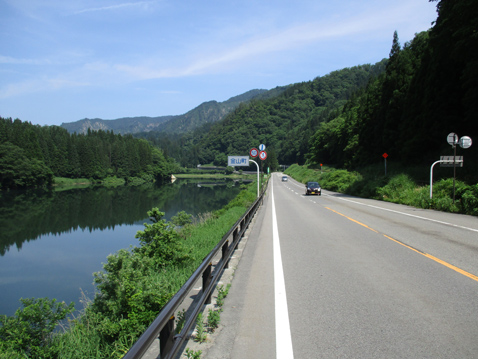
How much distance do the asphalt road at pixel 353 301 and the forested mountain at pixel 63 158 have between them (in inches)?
3239

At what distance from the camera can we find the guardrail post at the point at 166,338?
10.5 feet

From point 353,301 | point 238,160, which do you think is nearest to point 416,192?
point 238,160

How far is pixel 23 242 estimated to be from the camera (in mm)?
28094

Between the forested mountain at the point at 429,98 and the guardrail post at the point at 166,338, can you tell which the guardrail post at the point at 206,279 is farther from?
the forested mountain at the point at 429,98

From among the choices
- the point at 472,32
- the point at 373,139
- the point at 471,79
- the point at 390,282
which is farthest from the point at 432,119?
the point at 390,282

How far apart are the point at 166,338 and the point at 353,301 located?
10.7ft

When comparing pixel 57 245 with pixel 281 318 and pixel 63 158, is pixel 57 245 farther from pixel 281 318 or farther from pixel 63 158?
pixel 63 158

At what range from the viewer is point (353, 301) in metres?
5.47

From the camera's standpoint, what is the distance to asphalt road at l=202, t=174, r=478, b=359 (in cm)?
397

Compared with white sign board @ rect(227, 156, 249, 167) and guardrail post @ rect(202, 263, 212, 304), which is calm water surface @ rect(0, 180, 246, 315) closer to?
guardrail post @ rect(202, 263, 212, 304)

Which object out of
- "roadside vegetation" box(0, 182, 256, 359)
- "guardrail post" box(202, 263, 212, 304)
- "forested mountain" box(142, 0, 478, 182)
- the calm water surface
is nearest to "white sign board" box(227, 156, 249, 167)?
the calm water surface

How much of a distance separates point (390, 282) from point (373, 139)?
1841 inches

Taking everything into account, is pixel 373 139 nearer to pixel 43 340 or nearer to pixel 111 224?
pixel 111 224

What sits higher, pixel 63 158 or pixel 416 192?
pixel 63 158
